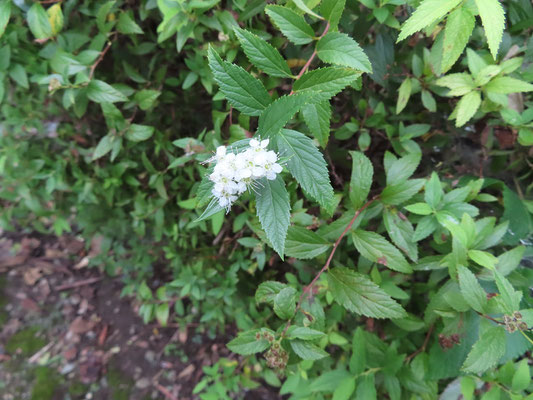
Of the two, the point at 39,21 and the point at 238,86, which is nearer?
the point at 238,86

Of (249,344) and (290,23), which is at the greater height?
(290,23)

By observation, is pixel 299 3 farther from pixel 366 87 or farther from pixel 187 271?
pixel 187 271

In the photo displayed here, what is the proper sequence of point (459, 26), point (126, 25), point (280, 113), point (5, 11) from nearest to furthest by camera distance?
point (280, 113) → point (459, 26) → point (5, 11) → point (126, 25)

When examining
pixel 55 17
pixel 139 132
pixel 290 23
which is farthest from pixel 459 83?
pixel 55 17

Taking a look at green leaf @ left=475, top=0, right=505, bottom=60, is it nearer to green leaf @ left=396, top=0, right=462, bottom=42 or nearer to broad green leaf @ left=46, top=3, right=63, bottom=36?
green leaf @ left=396, top=0, right=462, bottom=42

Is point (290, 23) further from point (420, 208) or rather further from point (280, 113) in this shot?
point (420, 208)

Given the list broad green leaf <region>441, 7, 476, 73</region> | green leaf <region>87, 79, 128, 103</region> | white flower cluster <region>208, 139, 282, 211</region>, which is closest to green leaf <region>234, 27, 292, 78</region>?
white flower cluster <region>208, 139, 282, 211</region>

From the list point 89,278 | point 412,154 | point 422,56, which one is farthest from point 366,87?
point 89,278

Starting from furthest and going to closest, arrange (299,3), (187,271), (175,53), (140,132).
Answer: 1. (187,271)
2. (175,53)
3. (140,132)
4. (299,3)
